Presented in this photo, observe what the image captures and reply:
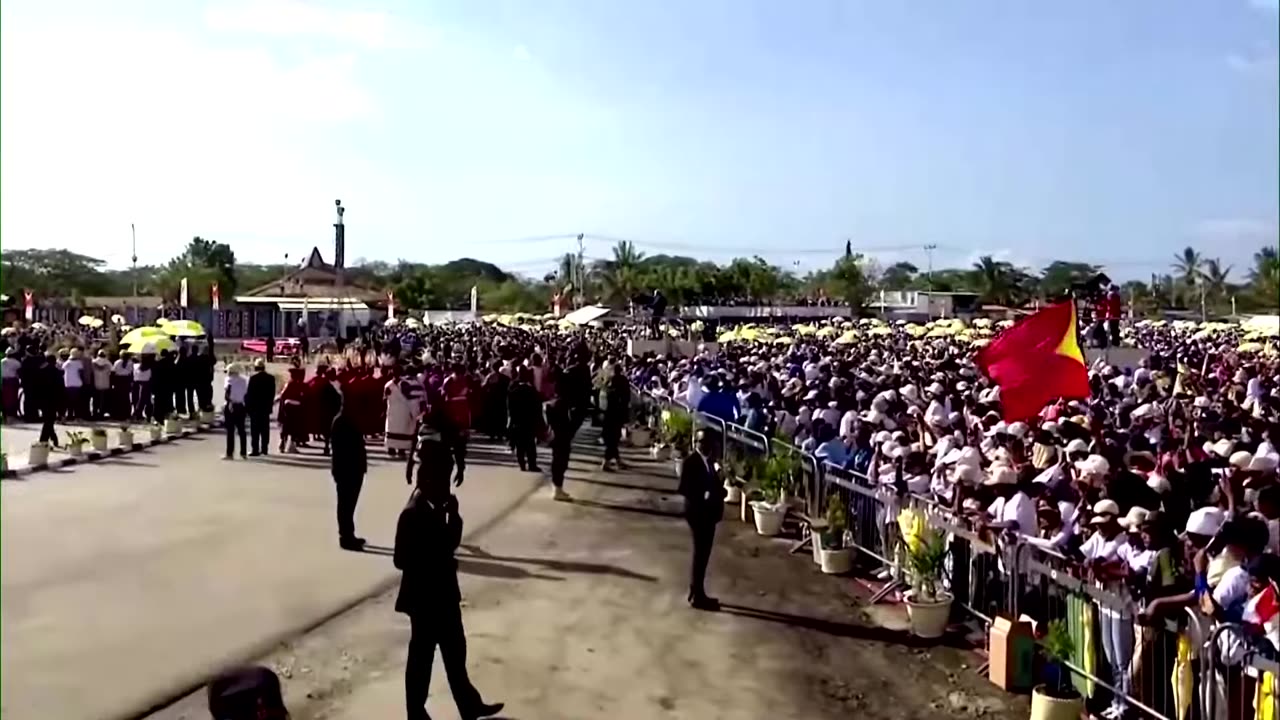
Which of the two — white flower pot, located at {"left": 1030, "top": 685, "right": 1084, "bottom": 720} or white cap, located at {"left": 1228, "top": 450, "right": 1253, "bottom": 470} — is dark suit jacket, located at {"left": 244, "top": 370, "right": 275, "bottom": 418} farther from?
white flower pot, located at {"left": 1030, "top": 685, "right": 1084, "bottom": 720}

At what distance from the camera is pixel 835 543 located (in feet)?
40.9

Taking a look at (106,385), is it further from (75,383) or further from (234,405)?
(234,405)

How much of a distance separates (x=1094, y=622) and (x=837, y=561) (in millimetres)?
4378

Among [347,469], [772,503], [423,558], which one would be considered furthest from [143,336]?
[423,558]

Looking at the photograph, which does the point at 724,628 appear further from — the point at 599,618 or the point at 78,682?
the point at 78,682

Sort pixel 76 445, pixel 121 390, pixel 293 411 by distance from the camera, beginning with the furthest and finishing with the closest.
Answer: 1. pixel 121 390
2. pixel 293 411
3. pixel 76 445

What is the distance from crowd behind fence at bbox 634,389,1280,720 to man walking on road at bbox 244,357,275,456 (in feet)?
35.6

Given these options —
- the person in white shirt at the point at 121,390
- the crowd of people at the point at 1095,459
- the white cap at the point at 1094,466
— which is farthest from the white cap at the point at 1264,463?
the person in white shirt at the point at 121,390

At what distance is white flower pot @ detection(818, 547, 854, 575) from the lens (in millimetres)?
12297

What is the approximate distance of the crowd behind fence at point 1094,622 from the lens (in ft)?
22.0

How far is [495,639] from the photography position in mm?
9734

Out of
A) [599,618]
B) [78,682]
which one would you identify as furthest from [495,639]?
[78,682]

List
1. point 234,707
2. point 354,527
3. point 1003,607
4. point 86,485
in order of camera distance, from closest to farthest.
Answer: point 234,707 < point 1003,607 < point 354,527 < point 86,485

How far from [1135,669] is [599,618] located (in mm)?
4437
